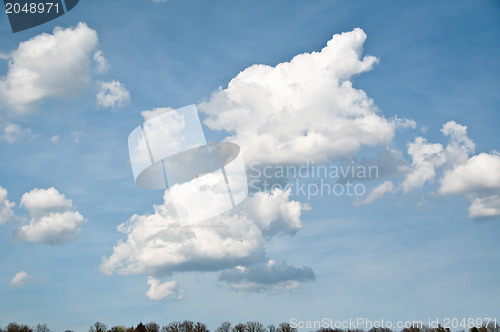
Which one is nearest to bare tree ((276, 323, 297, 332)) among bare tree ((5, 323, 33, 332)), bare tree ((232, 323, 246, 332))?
bare tree ((232, 323, 246, 332))

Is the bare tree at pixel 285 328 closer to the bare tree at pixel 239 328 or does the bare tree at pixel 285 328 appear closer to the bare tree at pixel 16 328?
the bare tree at pixel 239 328

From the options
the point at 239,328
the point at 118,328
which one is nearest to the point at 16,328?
the point at 118,328

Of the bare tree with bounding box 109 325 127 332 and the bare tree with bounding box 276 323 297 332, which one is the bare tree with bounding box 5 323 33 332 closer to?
the bare tree with bounding box 109 325 127 332

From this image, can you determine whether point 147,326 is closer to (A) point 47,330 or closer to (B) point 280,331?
(A) point 47,330

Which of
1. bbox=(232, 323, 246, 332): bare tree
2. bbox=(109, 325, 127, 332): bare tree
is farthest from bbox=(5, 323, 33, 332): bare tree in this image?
bbox=(232, 323, 246, 332): bare tree

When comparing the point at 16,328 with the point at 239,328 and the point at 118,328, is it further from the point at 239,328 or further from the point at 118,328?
the point at 239,328

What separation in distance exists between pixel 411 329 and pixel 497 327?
3501 centimetres

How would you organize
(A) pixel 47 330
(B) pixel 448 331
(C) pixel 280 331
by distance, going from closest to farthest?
(B) pixel 448 331
(A) pixel 47 330
(C) pixel 280 331

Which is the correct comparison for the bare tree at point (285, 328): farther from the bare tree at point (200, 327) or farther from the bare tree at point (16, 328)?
the bare tree at point (16, 328)

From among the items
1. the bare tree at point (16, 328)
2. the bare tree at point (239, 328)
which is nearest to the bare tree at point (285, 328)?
the bare tree at point (239, 328)

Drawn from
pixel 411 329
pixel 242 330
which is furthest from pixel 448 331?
pixel 242 330

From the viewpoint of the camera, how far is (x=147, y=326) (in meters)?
190

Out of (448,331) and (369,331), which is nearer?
(448,331)

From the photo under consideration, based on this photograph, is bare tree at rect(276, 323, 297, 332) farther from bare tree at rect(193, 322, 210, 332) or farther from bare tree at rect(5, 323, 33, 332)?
bare tree at rect(5, 323, 33, 332)
